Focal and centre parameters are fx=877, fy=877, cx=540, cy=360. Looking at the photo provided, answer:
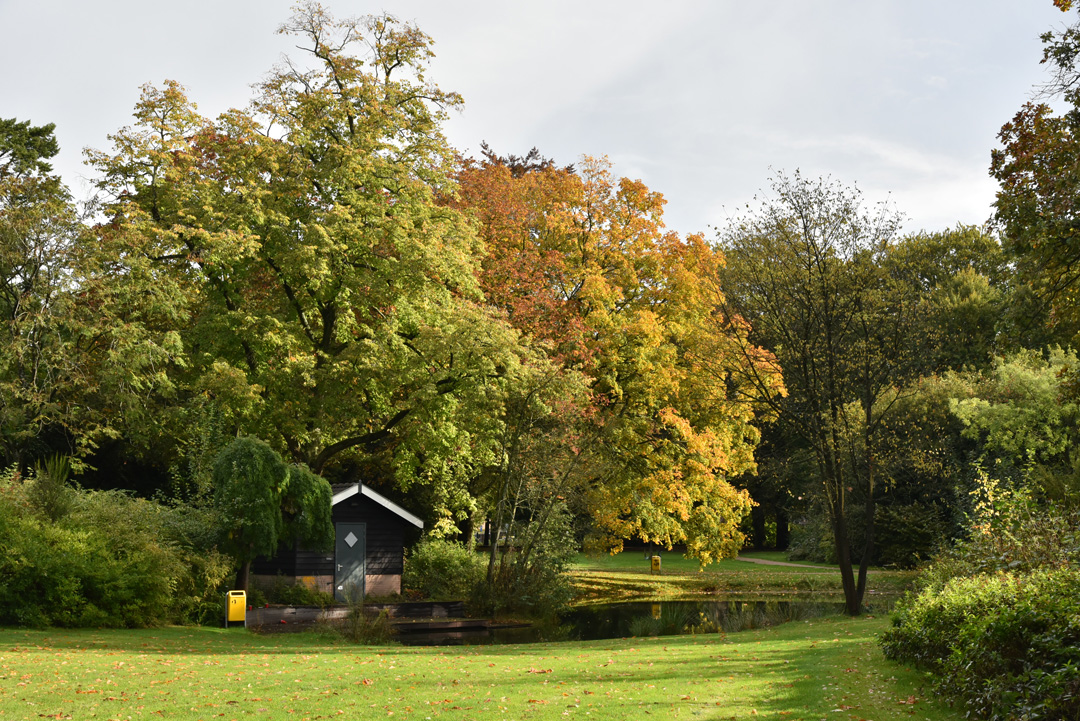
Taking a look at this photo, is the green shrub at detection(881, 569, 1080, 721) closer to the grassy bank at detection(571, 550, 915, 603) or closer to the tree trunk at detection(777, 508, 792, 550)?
the grassy bank at detection(571, 550, 915, 603)

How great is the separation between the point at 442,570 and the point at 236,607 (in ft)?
27.7

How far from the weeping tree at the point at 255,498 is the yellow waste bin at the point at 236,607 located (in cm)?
91

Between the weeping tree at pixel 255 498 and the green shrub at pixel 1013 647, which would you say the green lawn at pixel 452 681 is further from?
the weeping tree at pixel 255 498

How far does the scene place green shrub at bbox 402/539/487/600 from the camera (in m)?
26.1

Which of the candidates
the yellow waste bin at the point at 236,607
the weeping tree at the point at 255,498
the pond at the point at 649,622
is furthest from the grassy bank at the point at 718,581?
the yellow waste bin at the point at 236,607

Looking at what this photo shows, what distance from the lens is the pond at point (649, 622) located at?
21359mm

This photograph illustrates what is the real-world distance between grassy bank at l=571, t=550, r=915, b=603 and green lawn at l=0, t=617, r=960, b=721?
12945mm

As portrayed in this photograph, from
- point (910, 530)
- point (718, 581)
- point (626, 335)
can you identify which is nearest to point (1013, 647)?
point (626, 335)

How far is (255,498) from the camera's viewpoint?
19.9 m

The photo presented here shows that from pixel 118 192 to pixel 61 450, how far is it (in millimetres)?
8701

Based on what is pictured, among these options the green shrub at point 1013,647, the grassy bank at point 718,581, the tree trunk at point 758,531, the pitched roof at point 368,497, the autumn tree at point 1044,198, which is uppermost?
the autumn tree at point 1044,198

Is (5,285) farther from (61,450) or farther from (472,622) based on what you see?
(472,622)

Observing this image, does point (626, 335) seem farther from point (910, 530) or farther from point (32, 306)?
point (32, 306)

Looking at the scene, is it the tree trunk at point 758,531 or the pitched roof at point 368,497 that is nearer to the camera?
the pitched roof at point 368,497
